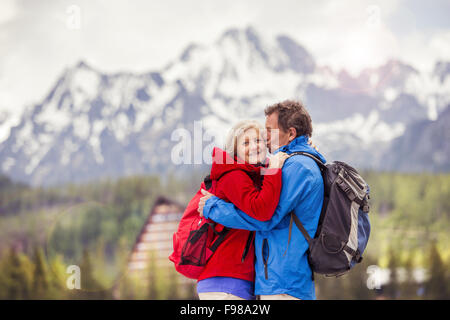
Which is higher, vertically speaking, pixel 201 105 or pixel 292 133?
pixel 201 105

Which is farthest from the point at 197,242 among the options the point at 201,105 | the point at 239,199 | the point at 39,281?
the point at 201,105

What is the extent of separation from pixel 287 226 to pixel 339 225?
28 centimetres

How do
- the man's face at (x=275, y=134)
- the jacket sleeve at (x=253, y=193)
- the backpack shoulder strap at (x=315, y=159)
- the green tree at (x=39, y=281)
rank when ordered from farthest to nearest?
1. the green tree at (x=39, y=281)
2. the man's face at (x=275, y=134)
3. the backpack shoulder strap at (x=315, y=159)
4. the jacket sleeve at (x=253, y=193)

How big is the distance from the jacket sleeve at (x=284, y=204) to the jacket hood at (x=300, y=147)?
4.1 inches

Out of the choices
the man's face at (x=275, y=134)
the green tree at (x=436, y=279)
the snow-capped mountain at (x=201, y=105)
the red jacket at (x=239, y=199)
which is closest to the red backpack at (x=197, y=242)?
the red jacket at (x=239, y=199)

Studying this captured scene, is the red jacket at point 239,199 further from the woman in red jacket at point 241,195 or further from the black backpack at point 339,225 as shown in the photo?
the black backpack at point 339,225

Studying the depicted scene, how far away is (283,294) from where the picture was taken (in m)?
2.45

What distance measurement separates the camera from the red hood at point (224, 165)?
2.53 metres

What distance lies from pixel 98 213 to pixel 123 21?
26.7 metres

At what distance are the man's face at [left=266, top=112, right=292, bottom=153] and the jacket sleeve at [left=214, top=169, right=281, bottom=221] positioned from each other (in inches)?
10.3

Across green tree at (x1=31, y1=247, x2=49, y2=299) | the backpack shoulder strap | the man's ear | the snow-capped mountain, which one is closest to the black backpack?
the backpack shoulder strap

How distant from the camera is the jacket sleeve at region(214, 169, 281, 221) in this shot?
93.7 inches

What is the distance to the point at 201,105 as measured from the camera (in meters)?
104

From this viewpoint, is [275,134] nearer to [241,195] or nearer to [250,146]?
[250,146]
